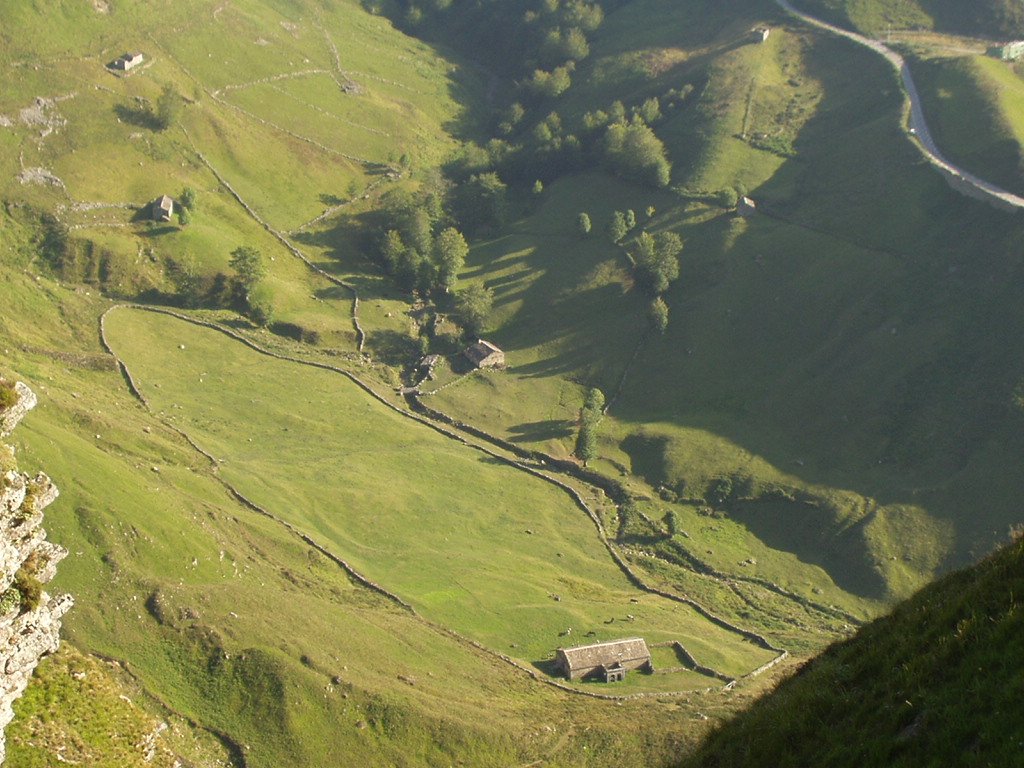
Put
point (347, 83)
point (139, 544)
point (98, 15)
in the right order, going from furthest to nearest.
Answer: point (347, 83)
point (98, 15)
point (139, 544)

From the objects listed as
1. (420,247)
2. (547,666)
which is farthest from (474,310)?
(547,666)

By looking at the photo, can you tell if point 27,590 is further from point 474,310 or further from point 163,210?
point 163,210

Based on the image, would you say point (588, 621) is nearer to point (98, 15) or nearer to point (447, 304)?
point (447, 304)

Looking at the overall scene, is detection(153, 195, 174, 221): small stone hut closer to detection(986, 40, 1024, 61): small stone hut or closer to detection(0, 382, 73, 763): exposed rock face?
detection(0, 382, 73, 763): exposed rock face

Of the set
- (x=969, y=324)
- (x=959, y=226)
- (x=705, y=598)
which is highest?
(x=959, y=226)

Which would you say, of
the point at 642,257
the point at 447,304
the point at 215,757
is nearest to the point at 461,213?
the point at 447,304
